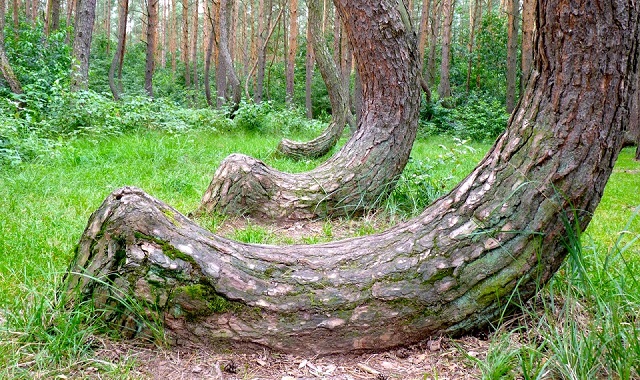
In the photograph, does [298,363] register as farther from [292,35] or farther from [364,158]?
[292,35]

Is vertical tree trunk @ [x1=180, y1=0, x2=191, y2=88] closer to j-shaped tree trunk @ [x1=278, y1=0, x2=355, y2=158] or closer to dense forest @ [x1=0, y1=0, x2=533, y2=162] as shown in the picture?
dense forest @ [x1=0, y1=0, x2=533, y2=162]

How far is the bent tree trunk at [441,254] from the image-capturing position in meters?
2.28

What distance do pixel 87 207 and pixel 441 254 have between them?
359 centimetres

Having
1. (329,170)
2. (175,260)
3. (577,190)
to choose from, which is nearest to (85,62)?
(329,170)

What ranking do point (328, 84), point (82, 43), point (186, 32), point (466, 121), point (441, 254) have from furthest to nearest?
1. point (186, 32)
2. point (466, 121)
3. point (82, 43)
4. point (328, 84)
5. point (441, 254)

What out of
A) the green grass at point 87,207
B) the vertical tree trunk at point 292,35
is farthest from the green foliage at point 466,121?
the green grass at point 87,207

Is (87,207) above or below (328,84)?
below

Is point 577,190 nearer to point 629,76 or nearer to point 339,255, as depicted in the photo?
point 629,76

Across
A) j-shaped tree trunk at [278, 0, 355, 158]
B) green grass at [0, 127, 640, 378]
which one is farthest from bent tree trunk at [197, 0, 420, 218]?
j-shaped tree trunk at [278, 0, 355, 158]

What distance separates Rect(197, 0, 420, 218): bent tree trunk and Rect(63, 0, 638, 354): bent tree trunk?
2.30 metres

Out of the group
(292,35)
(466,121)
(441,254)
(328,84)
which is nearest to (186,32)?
(292,35)

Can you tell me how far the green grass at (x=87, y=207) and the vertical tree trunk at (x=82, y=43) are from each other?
2.66 m

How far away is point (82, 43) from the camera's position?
11375 millimetres

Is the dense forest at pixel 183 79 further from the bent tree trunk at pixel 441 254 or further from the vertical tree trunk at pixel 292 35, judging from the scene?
the bent tree trunk at pixel 441 254
